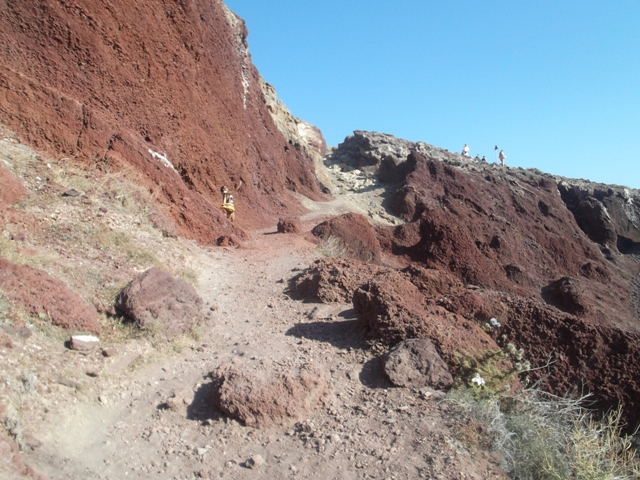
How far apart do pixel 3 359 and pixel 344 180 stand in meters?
25.9

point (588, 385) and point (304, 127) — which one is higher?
point (304, 127)

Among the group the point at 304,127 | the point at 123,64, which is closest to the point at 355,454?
the point at 123,64

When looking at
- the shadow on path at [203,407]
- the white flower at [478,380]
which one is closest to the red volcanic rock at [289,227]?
the shadow on path at [203,407]

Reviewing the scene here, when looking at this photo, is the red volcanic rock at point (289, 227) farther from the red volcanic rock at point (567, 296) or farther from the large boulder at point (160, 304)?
the red volcanic rock at point (567, 296)

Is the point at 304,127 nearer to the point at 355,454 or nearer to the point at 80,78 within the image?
the point at 80,78

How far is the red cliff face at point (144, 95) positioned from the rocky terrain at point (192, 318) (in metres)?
0.04

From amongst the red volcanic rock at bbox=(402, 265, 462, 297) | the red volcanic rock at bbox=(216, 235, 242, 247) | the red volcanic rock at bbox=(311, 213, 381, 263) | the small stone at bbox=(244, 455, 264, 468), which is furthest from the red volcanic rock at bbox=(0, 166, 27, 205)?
the red volcanic rock at bbox=(311, 213, 381, 263)

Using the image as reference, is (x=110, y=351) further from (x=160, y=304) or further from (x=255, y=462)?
(x=255, y=462)

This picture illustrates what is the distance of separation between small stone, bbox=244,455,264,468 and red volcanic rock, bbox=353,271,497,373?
1.76 metres

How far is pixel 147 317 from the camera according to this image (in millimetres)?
4613

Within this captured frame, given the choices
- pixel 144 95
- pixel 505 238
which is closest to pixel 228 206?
pixel 144 95

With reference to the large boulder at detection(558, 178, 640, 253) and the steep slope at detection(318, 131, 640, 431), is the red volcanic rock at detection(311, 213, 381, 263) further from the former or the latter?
the large boulder at detection(558, 178, 640, 253)

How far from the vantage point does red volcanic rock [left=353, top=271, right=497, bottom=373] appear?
4.26 meters

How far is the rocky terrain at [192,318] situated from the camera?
3.24m
